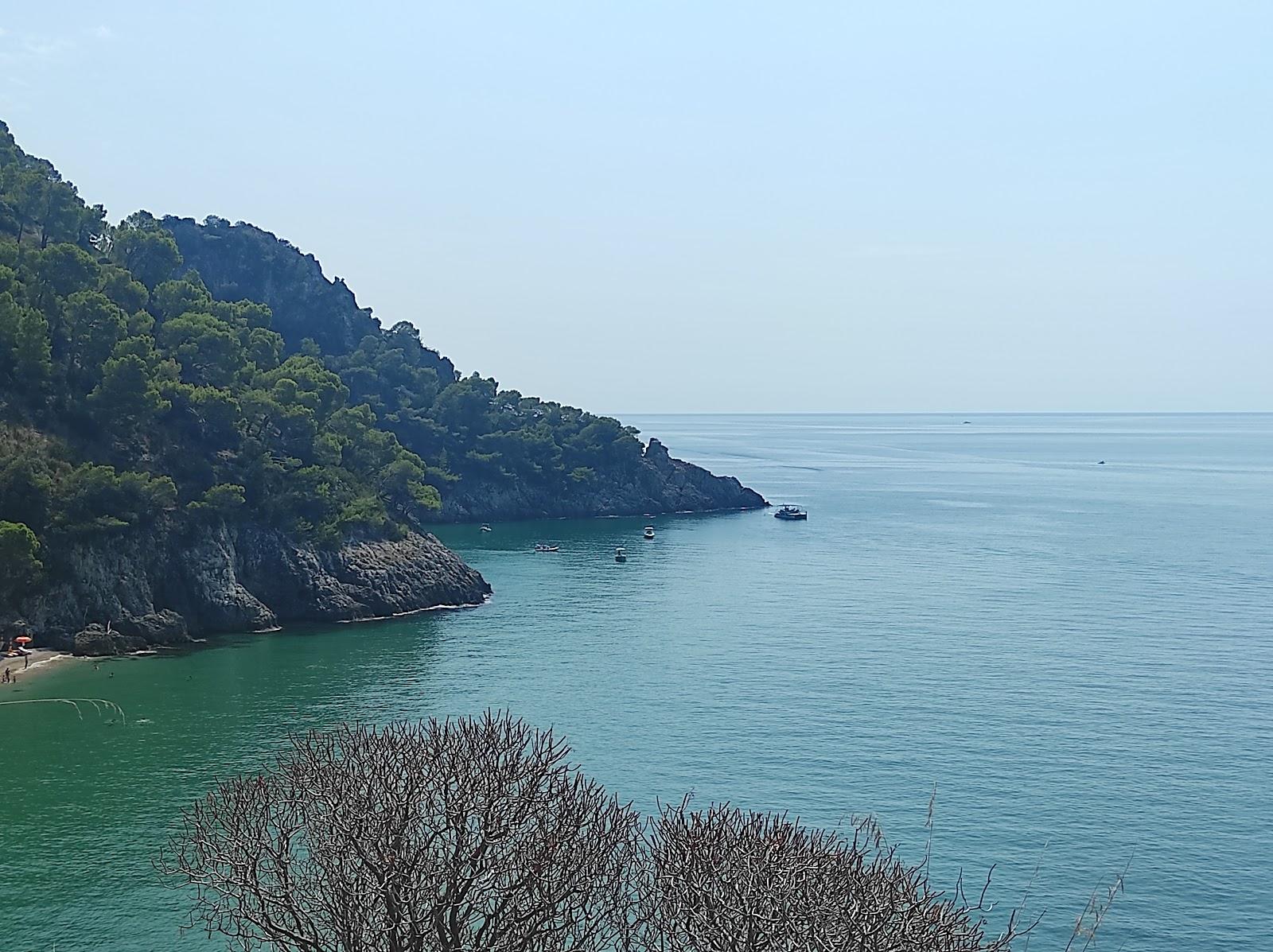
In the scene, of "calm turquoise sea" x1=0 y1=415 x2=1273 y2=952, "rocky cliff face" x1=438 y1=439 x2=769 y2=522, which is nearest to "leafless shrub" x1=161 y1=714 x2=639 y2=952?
"calm turquoise sea" x1=0 y1=415 x2=1273 y2=952

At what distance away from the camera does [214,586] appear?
275 ft

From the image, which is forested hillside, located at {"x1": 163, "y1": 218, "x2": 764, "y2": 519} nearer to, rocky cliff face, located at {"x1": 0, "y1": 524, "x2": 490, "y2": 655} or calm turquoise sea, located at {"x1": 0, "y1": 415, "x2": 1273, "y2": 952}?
calm turquoise sea, located at {"x1": 0, "y1": 415, "x2": 1273, "y2": 952}

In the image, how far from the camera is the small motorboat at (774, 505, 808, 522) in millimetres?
168000

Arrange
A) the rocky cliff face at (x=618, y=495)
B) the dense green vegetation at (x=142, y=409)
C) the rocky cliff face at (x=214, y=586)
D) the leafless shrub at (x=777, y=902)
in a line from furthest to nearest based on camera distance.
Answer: the rocky cliff face at (x=618, y=495) → the dense green vegetation at (x=142, y=409) → the rocky cliff face at (x=214, y=586) → the leafless shrub at (x=777, y=902)

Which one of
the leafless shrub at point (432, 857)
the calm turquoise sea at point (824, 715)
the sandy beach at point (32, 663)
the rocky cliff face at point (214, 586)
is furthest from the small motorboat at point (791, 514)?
the leafless shrub at point (432, 857)

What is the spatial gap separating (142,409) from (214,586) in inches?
600

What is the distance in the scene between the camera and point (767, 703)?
66.3 m

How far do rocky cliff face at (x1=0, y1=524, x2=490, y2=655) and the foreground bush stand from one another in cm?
5250

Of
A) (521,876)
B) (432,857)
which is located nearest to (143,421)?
(432,857)

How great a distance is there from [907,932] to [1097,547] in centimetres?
12094

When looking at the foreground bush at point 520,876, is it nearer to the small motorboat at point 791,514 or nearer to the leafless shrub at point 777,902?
the leafless shrub at point 777,902

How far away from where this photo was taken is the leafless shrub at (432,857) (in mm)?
25156

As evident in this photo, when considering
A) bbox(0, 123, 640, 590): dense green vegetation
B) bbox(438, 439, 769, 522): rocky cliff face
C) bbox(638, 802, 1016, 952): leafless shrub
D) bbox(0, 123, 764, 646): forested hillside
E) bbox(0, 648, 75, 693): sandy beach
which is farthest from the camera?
bbox(438, 439, 769, 522): rocky cliff face

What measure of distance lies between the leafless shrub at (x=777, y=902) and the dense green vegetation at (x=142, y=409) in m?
59.7
